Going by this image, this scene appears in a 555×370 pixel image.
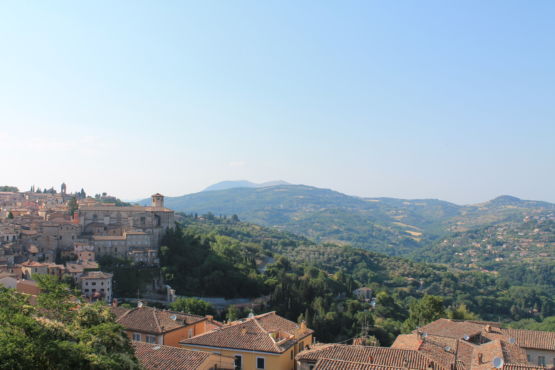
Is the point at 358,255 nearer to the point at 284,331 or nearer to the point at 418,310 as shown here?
the point at 418,310

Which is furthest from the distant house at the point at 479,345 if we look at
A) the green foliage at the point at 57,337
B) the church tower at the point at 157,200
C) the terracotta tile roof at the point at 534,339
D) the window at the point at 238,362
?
the church tower at the point at 157,200

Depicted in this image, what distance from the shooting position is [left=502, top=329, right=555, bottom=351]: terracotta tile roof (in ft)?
107

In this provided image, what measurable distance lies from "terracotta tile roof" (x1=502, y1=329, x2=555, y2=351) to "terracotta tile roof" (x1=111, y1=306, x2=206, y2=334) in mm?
20823

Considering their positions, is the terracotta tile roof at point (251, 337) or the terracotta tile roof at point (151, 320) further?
the terracotta tile roof at point (151, 320)

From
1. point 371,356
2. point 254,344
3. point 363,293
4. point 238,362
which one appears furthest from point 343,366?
point 363,293

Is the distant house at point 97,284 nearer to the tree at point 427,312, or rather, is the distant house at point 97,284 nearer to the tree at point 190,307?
the tree at point 190,307

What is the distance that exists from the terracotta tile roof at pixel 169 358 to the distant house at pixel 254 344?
1.98 m

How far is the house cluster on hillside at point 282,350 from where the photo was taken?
22.6 meters

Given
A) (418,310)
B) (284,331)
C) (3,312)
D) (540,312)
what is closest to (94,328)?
(3,312)

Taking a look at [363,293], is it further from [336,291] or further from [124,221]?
[124,221]

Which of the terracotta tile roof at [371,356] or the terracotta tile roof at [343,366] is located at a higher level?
the terracotta tile roof at [343,366]

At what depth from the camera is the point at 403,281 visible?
153000mm

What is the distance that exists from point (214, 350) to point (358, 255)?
522 feet

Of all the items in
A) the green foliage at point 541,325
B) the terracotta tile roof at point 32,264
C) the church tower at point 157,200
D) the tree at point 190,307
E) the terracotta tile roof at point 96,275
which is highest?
the church tower at point 157,200
